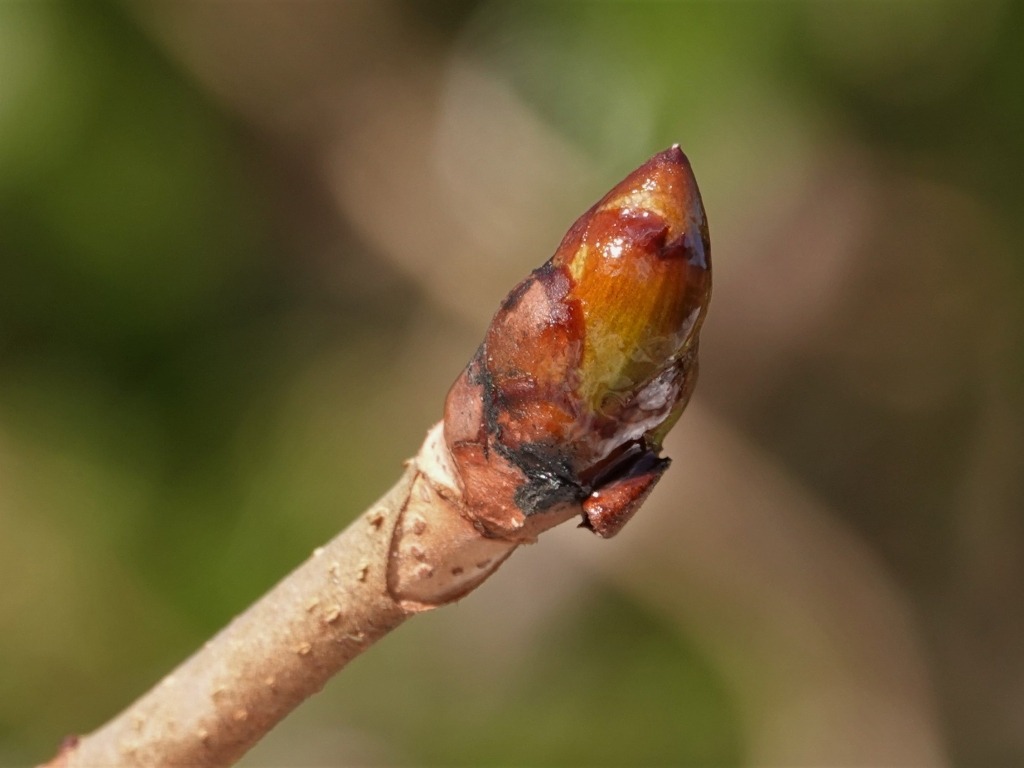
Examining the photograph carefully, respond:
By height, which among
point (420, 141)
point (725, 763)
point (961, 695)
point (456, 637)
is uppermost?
point (420, 141)

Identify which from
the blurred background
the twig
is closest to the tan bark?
the twig

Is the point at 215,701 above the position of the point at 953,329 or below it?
below

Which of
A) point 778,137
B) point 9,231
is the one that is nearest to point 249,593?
point 9,231

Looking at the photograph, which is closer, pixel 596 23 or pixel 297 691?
pixel 297 691

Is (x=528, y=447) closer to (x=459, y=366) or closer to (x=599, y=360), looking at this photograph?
(x=599, y=360)

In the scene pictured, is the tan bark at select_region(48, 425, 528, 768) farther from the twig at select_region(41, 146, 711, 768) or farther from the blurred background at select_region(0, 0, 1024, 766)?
the blurred background at select_region(0, 0, 1024, 766)

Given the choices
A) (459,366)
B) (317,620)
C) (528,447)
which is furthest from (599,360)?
(459,366)

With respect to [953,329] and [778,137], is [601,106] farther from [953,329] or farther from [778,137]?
[953,329]
